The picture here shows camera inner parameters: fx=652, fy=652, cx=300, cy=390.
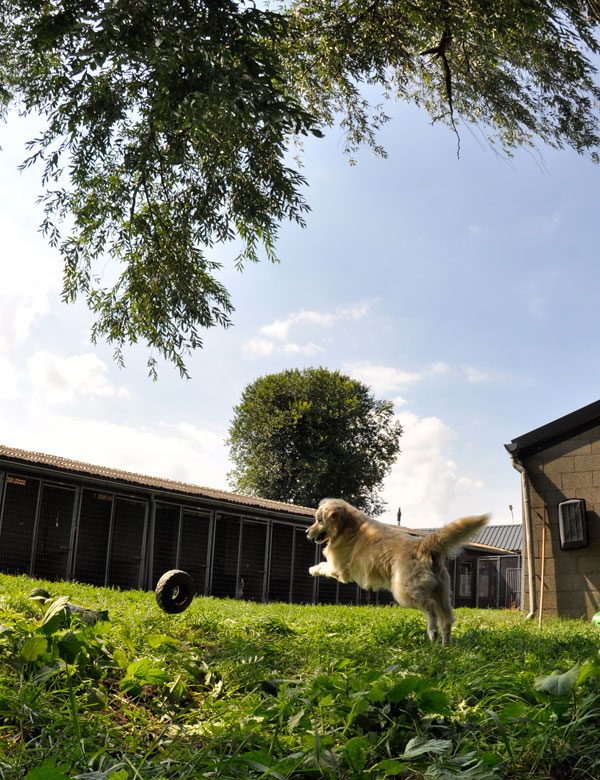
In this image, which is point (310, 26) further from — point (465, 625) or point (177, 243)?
point (465, 625)

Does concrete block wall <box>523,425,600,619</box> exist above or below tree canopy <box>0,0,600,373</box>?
below

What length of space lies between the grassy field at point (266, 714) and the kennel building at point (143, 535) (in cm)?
1114

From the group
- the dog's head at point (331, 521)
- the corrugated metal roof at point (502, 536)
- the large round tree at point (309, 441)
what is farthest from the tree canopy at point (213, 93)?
the corrugated metal roof at point (502, 536)

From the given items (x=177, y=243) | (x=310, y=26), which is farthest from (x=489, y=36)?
(x=177, y=243)

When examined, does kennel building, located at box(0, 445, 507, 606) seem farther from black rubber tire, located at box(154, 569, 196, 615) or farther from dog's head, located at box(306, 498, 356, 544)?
black rubber tire, located at box(154, 569, 196, 615)

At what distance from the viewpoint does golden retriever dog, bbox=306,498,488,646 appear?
20.1 ft

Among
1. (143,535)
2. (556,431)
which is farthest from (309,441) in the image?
(556,431)

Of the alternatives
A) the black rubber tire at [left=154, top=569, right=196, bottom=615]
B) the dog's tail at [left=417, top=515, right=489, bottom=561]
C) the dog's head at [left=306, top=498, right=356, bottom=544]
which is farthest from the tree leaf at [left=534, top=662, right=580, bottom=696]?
the dog's head at [left=306, top=498, right=356, bottom=544]

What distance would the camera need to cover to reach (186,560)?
1770 cm

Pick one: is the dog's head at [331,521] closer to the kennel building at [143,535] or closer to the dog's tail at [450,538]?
the dog's tail at [450,538]

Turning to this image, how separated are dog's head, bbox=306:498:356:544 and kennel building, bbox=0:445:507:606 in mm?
8875

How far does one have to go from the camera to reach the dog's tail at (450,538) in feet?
19.3

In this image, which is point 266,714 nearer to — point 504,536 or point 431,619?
point 431,619

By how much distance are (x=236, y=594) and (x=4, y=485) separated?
709cm
